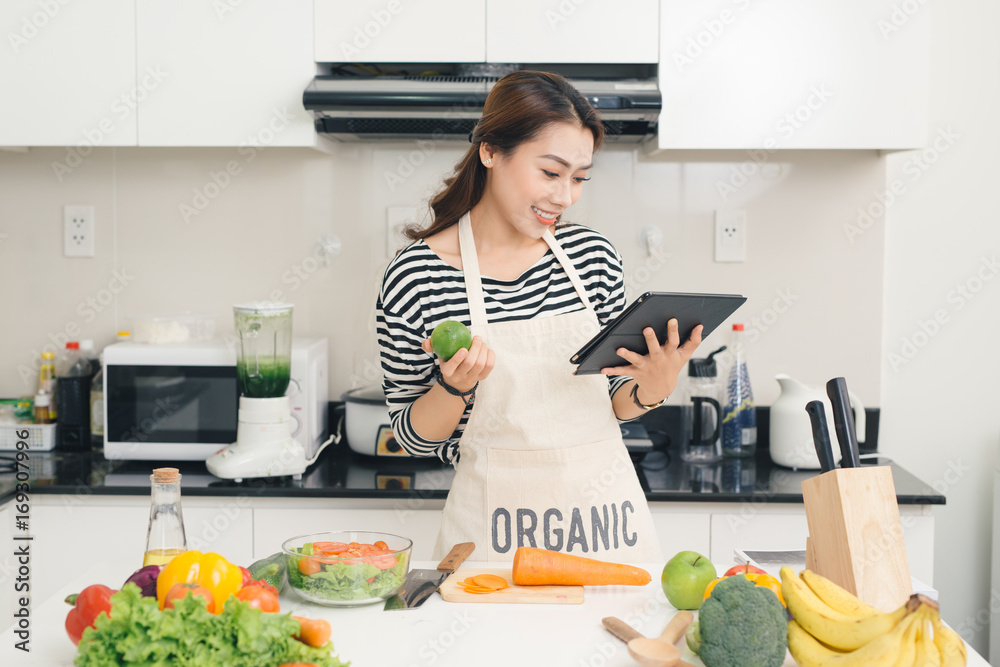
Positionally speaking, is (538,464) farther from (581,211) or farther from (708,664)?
(581,211)

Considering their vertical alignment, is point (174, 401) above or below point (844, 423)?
below

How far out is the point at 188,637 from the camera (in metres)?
0.74

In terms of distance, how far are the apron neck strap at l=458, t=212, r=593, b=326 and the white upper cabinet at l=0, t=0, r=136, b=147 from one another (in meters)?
0.96

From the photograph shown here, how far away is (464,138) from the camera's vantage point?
88.6 inches

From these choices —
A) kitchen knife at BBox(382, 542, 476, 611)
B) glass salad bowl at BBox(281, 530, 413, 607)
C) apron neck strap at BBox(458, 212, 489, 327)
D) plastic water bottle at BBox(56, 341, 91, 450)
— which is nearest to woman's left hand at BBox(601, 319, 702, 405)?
apron neck strap at BBox(458, 212, 489, 327)

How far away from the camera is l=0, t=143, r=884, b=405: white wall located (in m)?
2.29

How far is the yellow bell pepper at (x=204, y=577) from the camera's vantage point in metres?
0.83

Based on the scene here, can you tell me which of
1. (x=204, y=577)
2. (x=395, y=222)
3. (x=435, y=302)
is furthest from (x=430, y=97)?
(x=204, y=577)

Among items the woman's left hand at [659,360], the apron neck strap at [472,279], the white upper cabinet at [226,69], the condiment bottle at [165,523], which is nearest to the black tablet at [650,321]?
the woman's left hand at [659,360]

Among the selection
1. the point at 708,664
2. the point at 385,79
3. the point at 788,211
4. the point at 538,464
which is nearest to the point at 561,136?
the point at 538,464

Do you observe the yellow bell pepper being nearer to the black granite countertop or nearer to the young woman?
the young woman

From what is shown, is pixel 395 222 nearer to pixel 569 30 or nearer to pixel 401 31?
pixel 401 31

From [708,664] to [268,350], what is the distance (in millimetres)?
1421

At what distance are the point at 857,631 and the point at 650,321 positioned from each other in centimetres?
55
